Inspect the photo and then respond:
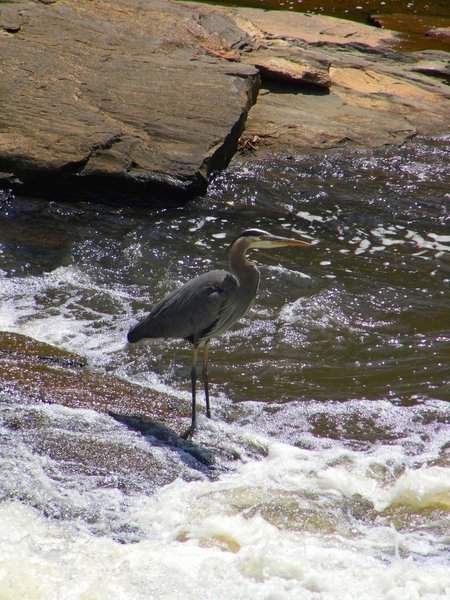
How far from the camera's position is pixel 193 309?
549 centimetres

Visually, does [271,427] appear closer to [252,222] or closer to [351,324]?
[351,324]

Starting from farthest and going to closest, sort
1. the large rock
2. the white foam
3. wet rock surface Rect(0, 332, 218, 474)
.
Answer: the large rock, wet rock surface Rect(0, 332, 218, 474), the white foam

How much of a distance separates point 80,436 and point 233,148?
17.5 feet

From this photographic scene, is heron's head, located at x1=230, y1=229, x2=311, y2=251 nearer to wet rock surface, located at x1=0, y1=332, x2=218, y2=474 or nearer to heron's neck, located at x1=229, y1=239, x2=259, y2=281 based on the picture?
heron's neck, located at x1=229, y1=239, x2=259, y2=281

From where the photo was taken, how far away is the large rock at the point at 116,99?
8.39 metres

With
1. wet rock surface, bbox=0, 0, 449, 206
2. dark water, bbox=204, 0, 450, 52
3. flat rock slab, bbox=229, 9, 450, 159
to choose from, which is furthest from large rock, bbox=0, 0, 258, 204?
dark water, bbox=204, 0, 450, 52

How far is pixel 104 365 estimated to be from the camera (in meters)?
6.05

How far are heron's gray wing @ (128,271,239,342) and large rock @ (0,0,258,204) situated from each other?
3052mm

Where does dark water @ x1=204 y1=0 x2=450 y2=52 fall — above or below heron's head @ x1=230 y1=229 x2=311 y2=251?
above

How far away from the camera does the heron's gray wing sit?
5496 mm

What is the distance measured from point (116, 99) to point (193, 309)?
4.51 meters

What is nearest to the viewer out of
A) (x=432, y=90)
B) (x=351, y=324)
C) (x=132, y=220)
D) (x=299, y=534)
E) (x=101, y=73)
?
(x=299, y=534)

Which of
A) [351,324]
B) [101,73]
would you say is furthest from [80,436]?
[101,73]

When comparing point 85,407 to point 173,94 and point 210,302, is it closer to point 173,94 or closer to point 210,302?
point 210,302
